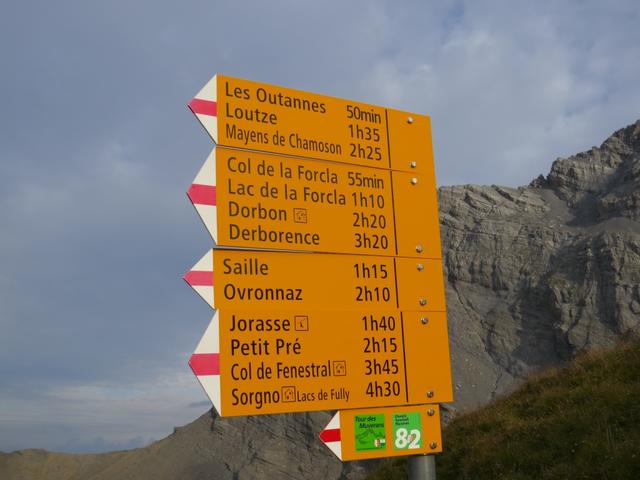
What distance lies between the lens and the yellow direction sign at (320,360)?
558 centimetres

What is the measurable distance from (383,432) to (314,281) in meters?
1.62

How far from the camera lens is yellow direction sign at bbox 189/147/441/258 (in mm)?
5906

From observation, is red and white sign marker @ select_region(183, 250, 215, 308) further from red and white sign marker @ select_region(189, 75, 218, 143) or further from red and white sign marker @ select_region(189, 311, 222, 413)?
red and white sign marker @ select_region(189, 75, 218, 143)

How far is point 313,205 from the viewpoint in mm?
6309

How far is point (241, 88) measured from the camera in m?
6.36

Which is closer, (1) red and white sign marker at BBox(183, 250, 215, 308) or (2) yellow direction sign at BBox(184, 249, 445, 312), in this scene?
(1) red and white sign marker at BBox(183, 250, 215, 308)

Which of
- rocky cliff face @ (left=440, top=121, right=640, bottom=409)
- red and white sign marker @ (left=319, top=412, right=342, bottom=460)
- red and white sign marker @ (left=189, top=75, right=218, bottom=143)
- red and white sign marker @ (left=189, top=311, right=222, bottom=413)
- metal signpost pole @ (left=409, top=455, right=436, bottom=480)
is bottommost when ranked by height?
metal signpost pole @ (left=409, top=455, right=436, bottom=480)

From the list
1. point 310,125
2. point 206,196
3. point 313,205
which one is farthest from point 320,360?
point 310,125

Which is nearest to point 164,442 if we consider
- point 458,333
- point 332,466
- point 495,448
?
point 332,466

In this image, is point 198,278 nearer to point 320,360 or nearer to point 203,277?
point 203,277

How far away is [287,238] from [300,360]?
1.17 m

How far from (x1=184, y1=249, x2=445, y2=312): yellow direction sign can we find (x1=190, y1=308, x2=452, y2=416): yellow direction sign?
11 cm

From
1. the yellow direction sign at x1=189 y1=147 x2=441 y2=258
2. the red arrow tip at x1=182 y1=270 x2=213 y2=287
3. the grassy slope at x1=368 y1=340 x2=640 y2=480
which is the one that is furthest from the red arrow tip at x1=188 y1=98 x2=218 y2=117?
the grassy slope at x1=368 y1=340 x2=640 y2=480

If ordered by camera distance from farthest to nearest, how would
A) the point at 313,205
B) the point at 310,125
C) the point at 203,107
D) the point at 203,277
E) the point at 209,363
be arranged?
the point at 310,125 < the point at 313,205 < the point at 203,107 < the point at 203,277 < the point at 209,363
